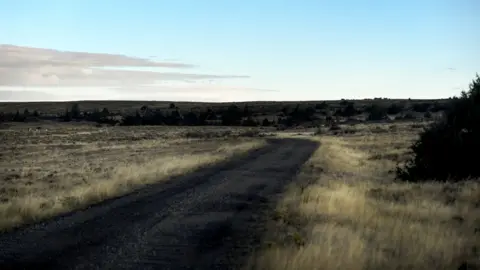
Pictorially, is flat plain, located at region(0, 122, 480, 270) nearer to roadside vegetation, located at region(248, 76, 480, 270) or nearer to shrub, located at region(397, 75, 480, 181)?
roadside vegetation, located at region(248, 76, 480, 270)

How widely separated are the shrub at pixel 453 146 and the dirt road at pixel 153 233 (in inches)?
335

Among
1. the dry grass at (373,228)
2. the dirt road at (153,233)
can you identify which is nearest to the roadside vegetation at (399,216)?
the dry grass at (373,228)

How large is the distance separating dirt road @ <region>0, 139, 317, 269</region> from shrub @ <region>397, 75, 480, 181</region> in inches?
335

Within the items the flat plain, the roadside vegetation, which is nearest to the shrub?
the roadside vegetation

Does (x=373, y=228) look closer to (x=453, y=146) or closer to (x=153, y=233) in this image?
(x=153, y=233)

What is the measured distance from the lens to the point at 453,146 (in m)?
21.9

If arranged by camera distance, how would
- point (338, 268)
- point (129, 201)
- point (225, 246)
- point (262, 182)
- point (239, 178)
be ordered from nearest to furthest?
point (338, 268), point (225, 246), point (129, 201), point (262, 182), point (239, 178)

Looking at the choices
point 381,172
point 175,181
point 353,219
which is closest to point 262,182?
point 175,181

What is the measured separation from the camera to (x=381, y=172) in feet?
87.5

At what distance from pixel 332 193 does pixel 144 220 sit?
5851 millimetres

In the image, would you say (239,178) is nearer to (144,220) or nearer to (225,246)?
(144,220)

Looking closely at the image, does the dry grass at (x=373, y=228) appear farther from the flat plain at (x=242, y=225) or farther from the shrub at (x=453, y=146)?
the shrub at (x=453, y=146)

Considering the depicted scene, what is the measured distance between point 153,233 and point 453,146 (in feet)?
50.0

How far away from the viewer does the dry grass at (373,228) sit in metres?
8.51
